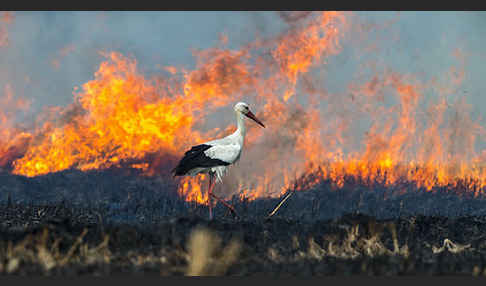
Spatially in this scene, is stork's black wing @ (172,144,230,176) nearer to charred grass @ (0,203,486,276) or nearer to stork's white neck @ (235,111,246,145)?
stork's white neck @ (235,111,246,145)

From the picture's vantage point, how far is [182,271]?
12719 mm

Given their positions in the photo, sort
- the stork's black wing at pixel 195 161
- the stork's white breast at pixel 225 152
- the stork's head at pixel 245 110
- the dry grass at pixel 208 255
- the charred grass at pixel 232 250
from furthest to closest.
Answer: the stork's head at pixel 245 110 < the stork's white breast at pixel 225 152 < the stork's black wing at pixel 195 161 < the charred grass at pixel 232 250 < the dry grass at pixel 208 255

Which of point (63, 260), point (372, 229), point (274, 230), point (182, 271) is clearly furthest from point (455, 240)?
point (63, 260)

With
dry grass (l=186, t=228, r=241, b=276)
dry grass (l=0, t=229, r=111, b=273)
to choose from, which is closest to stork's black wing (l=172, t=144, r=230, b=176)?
dry grass (l=186, t=228, r=241, b=276)

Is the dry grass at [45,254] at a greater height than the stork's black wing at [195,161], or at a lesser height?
lesser

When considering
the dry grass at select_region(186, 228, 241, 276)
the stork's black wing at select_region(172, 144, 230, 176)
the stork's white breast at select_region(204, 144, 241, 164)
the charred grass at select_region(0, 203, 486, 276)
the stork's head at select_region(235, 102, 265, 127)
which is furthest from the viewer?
the stork's head at select_region(235, 102, 265, 127)

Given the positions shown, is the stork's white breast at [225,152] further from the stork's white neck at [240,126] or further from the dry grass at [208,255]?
the dry grass at [208,255]

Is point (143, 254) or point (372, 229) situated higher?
point (372, 229)

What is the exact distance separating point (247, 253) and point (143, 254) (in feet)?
7.83

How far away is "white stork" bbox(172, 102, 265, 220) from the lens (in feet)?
74.8

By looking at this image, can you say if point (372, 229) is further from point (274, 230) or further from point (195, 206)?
point (195, 206)

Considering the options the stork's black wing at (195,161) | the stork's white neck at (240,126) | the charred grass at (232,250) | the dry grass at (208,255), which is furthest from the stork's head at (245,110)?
the dry grass at (208,255)

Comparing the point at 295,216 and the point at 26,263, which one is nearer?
the point at 26,263

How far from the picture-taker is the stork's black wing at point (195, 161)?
22719mm
